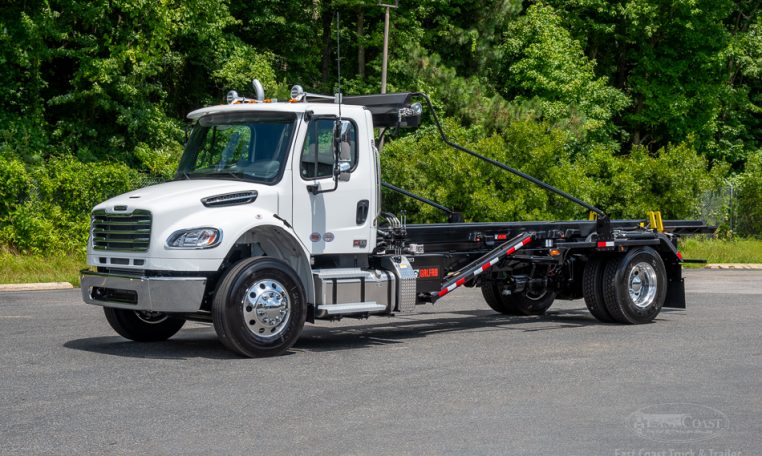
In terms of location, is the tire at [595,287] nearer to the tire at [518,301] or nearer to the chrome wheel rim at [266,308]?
the tire at [518,301]

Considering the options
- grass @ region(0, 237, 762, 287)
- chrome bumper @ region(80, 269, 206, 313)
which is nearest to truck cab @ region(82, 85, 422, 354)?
chrome bumper @ region(80, 269, 206, 313)

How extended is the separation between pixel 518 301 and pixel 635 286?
6.13ft

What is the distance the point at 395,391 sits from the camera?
9438 millimetres

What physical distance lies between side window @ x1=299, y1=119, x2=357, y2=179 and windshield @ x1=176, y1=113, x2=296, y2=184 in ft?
0.76

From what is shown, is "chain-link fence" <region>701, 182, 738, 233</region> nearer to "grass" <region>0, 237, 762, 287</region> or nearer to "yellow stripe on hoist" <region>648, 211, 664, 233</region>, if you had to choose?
"grass" <region>0, 237, 762, 287</region>

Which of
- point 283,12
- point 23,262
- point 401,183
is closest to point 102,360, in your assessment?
point 23,262

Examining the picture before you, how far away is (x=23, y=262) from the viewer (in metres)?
23.5

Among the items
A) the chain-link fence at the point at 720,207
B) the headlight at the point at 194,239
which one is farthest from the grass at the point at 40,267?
the headlight at the point at 194,239

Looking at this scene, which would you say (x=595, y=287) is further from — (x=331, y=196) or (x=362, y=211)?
(x=331, y=196)

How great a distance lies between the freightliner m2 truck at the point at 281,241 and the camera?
11148 millimetres

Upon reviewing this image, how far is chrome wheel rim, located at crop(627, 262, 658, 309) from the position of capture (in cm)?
1482

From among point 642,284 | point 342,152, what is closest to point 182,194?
point 342,152

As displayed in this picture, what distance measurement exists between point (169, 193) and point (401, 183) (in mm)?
23332

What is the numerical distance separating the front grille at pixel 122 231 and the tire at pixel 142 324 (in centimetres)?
104
